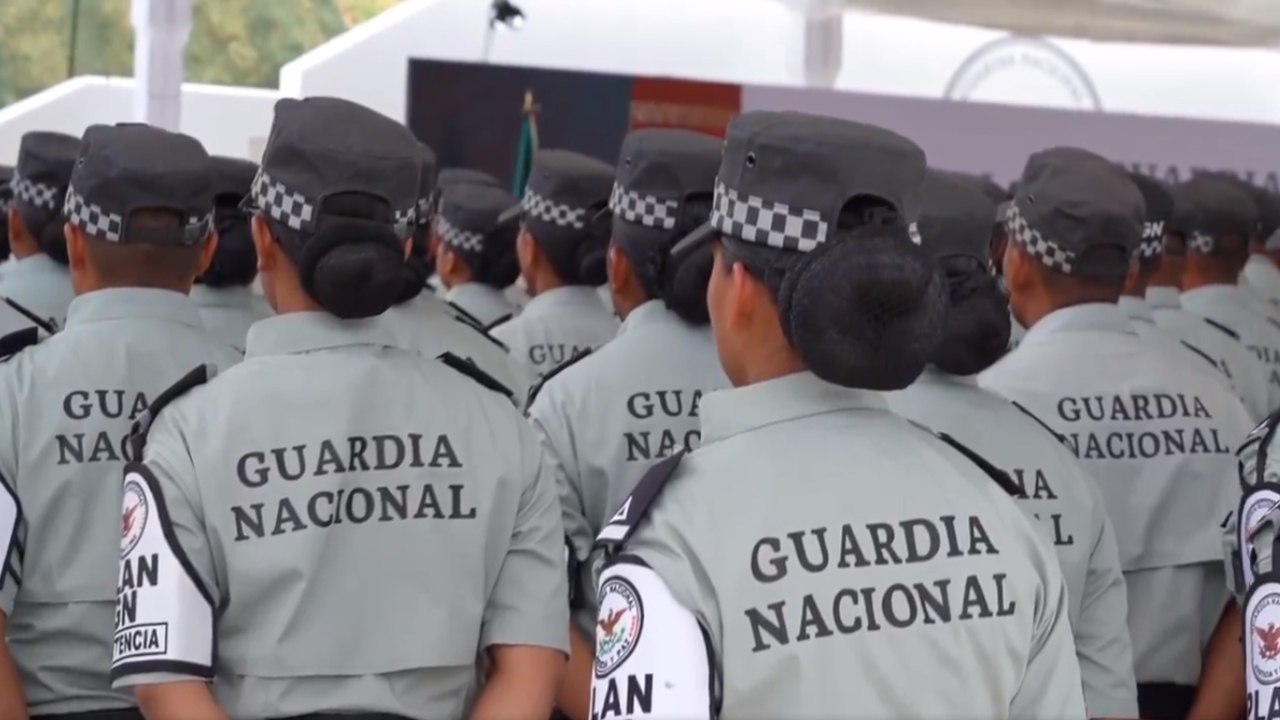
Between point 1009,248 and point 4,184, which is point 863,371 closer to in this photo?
point 1009,248

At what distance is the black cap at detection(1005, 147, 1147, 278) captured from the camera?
2.73 metres

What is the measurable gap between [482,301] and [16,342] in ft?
7.62

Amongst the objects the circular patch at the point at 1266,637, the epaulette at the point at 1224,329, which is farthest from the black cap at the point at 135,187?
the epaulette at the point at 1224,329

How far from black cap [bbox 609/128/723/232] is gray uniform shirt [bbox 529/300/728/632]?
0.69ft

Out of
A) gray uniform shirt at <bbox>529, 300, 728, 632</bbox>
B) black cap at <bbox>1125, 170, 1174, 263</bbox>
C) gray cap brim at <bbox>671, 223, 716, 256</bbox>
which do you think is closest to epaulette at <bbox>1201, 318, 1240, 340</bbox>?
black cap at <bbox>1125, 170, 1174, 263</bbox>

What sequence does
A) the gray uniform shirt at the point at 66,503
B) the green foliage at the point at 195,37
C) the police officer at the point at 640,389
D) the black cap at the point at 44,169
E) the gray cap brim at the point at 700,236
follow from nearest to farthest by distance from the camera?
the gray cap brim at the point at 700,236 < the gray uniform shirt at the point at 66,503 < the police officer at the point at 640,389 < the black cap at the point at 44,169 < the green foliage at the point at 195,37

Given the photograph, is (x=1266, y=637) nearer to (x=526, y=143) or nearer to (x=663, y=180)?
(x=663, y=180)

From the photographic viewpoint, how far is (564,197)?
3.67 meters

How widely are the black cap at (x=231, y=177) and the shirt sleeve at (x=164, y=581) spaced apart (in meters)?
1.41

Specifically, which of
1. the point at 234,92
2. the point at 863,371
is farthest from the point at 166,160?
the point at 234,92

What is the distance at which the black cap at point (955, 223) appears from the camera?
7.66ft

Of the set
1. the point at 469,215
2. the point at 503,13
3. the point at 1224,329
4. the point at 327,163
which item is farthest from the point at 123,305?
the point at 503,13

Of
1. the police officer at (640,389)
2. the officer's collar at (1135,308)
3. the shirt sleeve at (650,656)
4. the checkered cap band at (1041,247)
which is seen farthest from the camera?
the officer's collar at (1135,308)

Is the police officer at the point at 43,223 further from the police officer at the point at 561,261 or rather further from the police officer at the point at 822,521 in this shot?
the police officer at the point at 822,521
